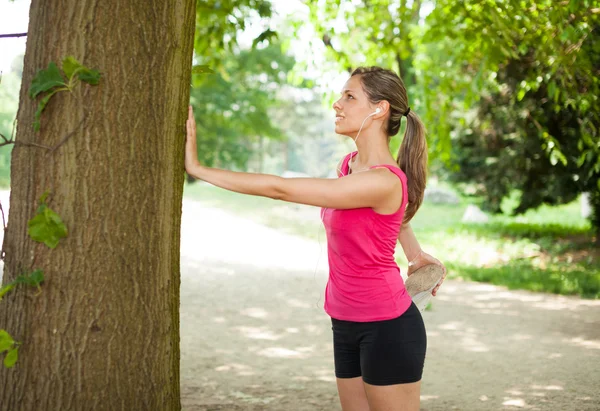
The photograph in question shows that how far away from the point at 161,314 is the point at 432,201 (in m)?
26.0

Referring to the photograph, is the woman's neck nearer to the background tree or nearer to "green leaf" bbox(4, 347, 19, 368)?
"green leaf" bbox(4, 347, 19, 368)

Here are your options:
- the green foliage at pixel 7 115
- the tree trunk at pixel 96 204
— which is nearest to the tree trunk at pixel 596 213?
the green foliage at pixel 7 115

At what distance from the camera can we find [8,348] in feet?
8.02

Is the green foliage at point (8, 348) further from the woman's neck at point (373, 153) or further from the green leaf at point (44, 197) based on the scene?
the woman's neck at point (373, 153)

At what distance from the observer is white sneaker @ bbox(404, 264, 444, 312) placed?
3.14 metres

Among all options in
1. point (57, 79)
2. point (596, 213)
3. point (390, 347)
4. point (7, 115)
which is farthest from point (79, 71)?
point (7, 115)

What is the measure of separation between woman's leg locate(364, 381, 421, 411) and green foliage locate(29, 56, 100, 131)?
4.84 ft

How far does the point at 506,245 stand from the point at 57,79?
1338 cm

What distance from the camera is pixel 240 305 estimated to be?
930 centimetres

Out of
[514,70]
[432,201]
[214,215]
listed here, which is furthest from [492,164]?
[432,201]

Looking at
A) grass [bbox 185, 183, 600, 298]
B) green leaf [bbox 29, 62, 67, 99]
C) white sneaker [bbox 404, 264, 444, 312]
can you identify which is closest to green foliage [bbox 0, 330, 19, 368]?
green leaf [bbox 29, 62, 67, 99]

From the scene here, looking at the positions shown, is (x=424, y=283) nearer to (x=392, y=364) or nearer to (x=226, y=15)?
(x=392, y=364)

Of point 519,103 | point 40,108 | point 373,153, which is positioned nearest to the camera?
point 40,108

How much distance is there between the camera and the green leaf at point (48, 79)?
7.75ft
